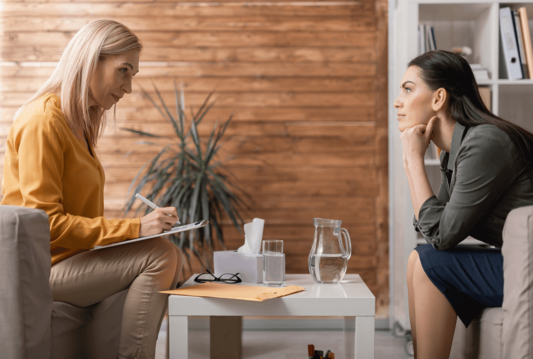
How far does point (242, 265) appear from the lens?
1.66 meters

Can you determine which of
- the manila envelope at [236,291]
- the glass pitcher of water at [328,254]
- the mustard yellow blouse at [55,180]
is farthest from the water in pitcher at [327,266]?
the mustard yellow blouse at [55,180]

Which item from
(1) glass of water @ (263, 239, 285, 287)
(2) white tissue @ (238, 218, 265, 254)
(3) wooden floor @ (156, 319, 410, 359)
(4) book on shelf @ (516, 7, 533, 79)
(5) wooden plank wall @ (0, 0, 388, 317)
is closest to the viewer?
(1) glass of water @ (263, 239, 285, 287)

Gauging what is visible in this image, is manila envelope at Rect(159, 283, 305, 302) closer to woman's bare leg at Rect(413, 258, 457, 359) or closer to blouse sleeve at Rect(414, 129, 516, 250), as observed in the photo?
woman's bare leg at Rect(413, 258, 457, 359)

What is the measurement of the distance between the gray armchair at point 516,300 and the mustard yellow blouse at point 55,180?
1077 mm

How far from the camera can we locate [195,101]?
282cm

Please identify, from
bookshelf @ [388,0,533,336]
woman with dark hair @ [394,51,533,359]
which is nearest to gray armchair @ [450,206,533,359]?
woman with dark hair @ [394,51,533,359]

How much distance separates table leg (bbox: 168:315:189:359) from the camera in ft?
4.59

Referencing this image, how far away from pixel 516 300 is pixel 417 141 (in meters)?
0.63

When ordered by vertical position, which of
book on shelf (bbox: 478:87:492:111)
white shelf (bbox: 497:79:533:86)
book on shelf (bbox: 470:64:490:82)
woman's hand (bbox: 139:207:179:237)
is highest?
book on shelf (bbox: 470:64:490:82)

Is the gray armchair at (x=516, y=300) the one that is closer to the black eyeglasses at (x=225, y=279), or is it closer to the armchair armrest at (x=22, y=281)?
the black eyeglasses at (x=225, y=279)

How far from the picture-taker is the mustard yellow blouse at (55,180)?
1354mm

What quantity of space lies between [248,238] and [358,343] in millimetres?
550

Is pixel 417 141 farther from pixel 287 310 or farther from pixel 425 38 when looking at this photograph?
pixel 425 38

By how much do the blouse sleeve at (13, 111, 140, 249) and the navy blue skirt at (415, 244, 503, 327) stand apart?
0.95 meters
